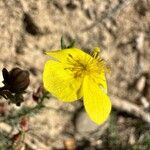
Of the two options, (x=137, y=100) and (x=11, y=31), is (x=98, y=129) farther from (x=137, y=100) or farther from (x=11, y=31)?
(x=11, y=31)

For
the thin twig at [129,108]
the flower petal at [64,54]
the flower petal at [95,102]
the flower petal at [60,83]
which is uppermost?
the flower petal at [64,54]

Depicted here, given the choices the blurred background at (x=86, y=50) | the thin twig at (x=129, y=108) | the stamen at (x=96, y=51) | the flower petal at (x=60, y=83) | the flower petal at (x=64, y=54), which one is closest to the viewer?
the flower petal at (x=60, y=83)

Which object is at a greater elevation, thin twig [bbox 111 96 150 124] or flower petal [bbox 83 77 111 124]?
flower petal [bbox 83 77 111 124]

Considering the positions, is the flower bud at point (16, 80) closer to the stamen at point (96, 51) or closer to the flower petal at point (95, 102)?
the flower petal at point (95, 102)

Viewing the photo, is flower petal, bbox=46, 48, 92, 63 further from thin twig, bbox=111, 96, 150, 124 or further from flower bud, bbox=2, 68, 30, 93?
thin twig, bbox=111, 96, 150, 124

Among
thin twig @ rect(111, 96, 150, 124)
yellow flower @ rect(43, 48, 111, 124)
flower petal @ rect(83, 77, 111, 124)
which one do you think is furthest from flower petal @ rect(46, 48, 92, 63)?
thin twig @ rect(111, 96, 150, 124)

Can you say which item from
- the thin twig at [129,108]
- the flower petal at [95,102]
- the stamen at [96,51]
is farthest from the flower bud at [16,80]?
the thin twig at [129,108]

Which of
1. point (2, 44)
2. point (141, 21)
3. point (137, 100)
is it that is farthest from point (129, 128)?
point (2, 44)
